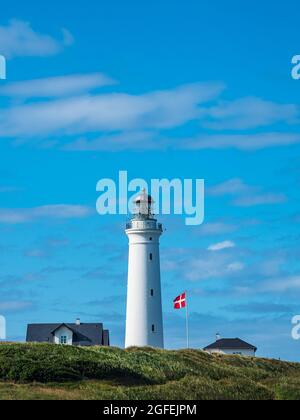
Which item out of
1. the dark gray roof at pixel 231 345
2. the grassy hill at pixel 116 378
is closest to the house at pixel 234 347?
the dark gray roof at pixel 231 345

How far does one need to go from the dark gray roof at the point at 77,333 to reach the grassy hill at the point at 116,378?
79.3 ft

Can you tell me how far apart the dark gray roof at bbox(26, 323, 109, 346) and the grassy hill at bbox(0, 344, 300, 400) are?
79.3 feet

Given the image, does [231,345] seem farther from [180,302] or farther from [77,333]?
[180,302]

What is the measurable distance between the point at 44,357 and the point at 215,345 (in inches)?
1761

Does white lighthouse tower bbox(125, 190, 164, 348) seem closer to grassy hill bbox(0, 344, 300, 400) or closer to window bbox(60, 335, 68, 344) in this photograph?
window bbox(60, 335, 68, 344)

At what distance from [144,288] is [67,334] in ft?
37.5

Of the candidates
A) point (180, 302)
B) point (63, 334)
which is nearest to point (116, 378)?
point (180, 302)

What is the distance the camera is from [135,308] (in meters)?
61.2

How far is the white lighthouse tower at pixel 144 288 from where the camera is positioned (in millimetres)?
60938

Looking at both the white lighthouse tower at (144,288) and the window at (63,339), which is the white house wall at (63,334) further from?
the white lighthouse tower at (144,288)

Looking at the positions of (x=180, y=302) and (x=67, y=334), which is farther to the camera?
(x=67, y=334)

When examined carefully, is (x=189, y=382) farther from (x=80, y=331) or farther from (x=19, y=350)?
(x=80, y=331)

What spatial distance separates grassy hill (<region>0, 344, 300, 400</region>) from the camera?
3244cm

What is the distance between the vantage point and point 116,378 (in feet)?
120
